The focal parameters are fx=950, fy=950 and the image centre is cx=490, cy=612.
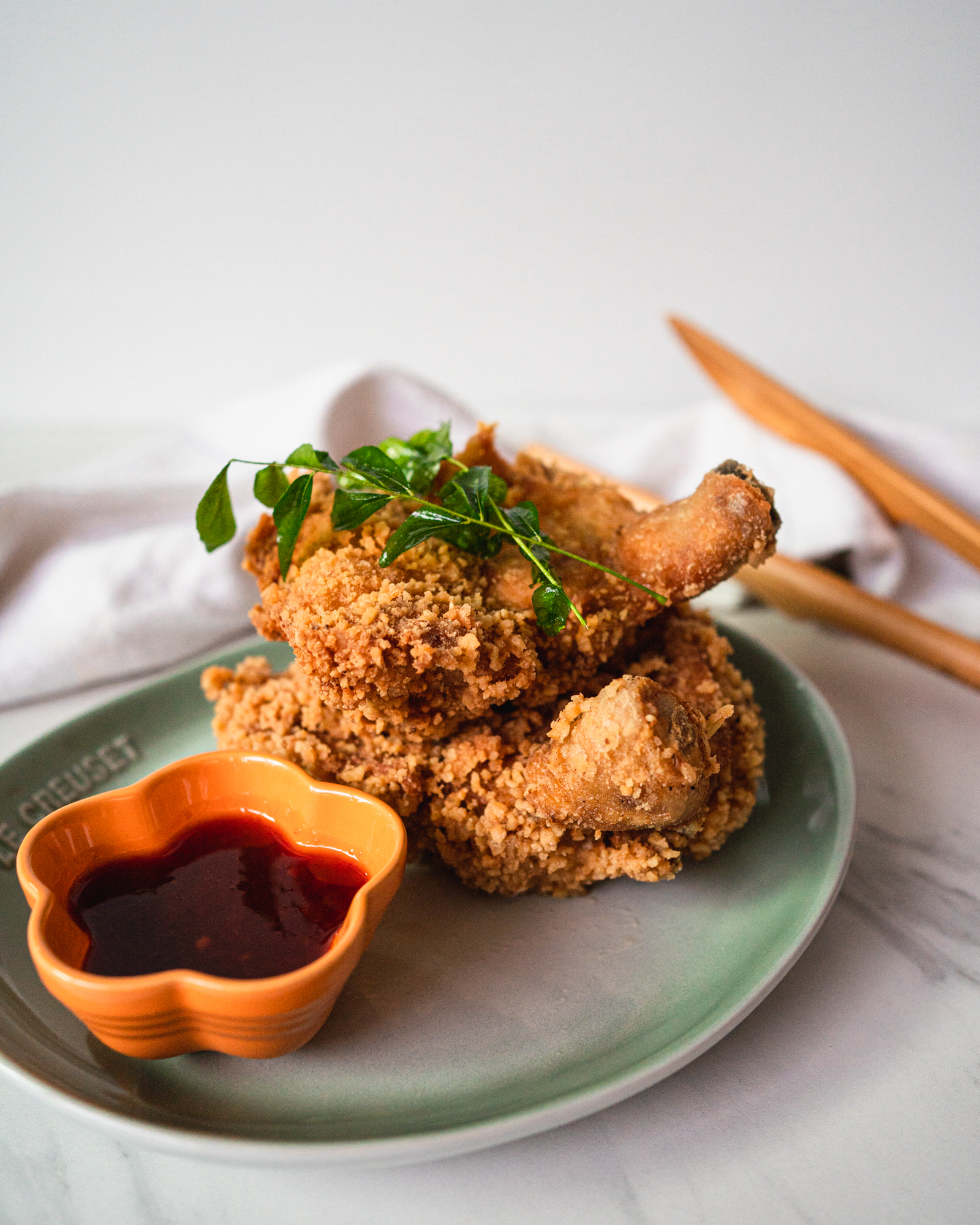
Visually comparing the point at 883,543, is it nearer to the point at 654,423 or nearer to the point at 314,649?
the point at 654,423

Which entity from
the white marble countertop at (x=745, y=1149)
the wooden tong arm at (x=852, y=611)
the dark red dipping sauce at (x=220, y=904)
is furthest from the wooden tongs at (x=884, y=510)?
the dark red dipping sauce at (x=220, y=904)

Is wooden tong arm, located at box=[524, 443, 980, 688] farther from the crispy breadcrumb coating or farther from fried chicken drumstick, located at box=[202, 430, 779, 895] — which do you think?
the crispy breadcrumb coating

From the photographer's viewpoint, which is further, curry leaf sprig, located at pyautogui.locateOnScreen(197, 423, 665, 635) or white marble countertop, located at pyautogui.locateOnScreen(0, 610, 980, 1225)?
curry leaf sprig, located at pyautogui.locateOnScreen(197, 423, 665, 635)

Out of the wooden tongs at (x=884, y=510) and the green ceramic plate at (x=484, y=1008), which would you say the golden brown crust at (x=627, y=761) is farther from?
the wooden tongs at (x=884, y=510)

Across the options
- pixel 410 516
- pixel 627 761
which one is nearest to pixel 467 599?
pixel 410 516

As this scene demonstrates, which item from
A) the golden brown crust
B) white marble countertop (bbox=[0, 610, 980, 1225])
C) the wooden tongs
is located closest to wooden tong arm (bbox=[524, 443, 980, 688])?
the wooden tongs

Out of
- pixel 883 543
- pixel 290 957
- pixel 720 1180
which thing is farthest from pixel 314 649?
pixel 883 543
